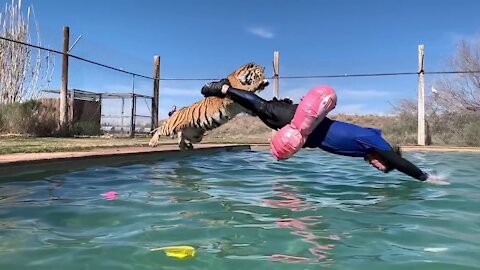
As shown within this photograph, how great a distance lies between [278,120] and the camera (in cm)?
513

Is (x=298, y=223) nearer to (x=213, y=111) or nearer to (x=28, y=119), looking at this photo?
(x=213, y=111)

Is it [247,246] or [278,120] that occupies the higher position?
[278,120]

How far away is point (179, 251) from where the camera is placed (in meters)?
2.70

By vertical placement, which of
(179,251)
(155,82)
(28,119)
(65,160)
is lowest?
(179,251)

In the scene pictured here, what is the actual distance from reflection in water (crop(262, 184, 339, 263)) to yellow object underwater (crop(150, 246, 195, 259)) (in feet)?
1.53

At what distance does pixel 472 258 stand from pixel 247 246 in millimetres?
1278

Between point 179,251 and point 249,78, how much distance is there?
10.8ft

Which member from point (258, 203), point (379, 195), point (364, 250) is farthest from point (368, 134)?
point (364, 250)

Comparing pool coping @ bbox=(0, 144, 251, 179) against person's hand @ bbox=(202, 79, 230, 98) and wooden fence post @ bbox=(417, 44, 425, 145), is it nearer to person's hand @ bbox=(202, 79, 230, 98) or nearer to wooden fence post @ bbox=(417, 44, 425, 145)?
person's hand @ bbox=(202, 79, 230, 98)

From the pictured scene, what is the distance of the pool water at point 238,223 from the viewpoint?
8.55ft

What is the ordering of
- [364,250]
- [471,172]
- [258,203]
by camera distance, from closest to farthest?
[364,250], [258,203], [471,172]

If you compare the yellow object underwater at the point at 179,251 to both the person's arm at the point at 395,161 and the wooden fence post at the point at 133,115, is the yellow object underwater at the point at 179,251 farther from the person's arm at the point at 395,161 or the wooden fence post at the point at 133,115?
the wooden fence post at the point at 133,115

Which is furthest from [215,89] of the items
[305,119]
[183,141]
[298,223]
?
[298,223]

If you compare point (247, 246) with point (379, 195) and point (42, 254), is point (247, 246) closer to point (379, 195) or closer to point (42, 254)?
point (42, 254)
